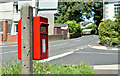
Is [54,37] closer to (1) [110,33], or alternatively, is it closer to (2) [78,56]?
(1) [110,33]

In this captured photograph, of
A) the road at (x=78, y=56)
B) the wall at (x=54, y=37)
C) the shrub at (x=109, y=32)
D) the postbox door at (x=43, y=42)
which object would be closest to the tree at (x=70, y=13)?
the wall at (x=54, y=37)

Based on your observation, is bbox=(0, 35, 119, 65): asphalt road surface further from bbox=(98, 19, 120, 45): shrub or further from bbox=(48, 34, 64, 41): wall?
bbox=(48, 34, 64, 41): wall

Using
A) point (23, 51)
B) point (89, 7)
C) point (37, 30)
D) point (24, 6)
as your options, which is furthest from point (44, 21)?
point (89, 7)

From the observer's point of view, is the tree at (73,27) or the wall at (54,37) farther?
the tree at (73,27)

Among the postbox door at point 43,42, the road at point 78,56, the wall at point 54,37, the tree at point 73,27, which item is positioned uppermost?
the tree at point 73,27

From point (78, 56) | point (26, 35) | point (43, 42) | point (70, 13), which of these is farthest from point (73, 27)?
point (26, 35)

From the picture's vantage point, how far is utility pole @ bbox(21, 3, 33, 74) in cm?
203

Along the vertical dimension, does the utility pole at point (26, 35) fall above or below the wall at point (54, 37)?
above

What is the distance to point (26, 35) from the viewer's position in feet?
6.68

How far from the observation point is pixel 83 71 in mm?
3943

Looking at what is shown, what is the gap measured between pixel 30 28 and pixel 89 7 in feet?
159

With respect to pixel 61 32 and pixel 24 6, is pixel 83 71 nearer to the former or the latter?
pixel 24 6

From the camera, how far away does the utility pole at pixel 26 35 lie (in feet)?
6.67

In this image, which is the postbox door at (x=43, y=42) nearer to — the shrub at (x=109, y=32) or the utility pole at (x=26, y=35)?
the utility pole at (x=26, y=35)
